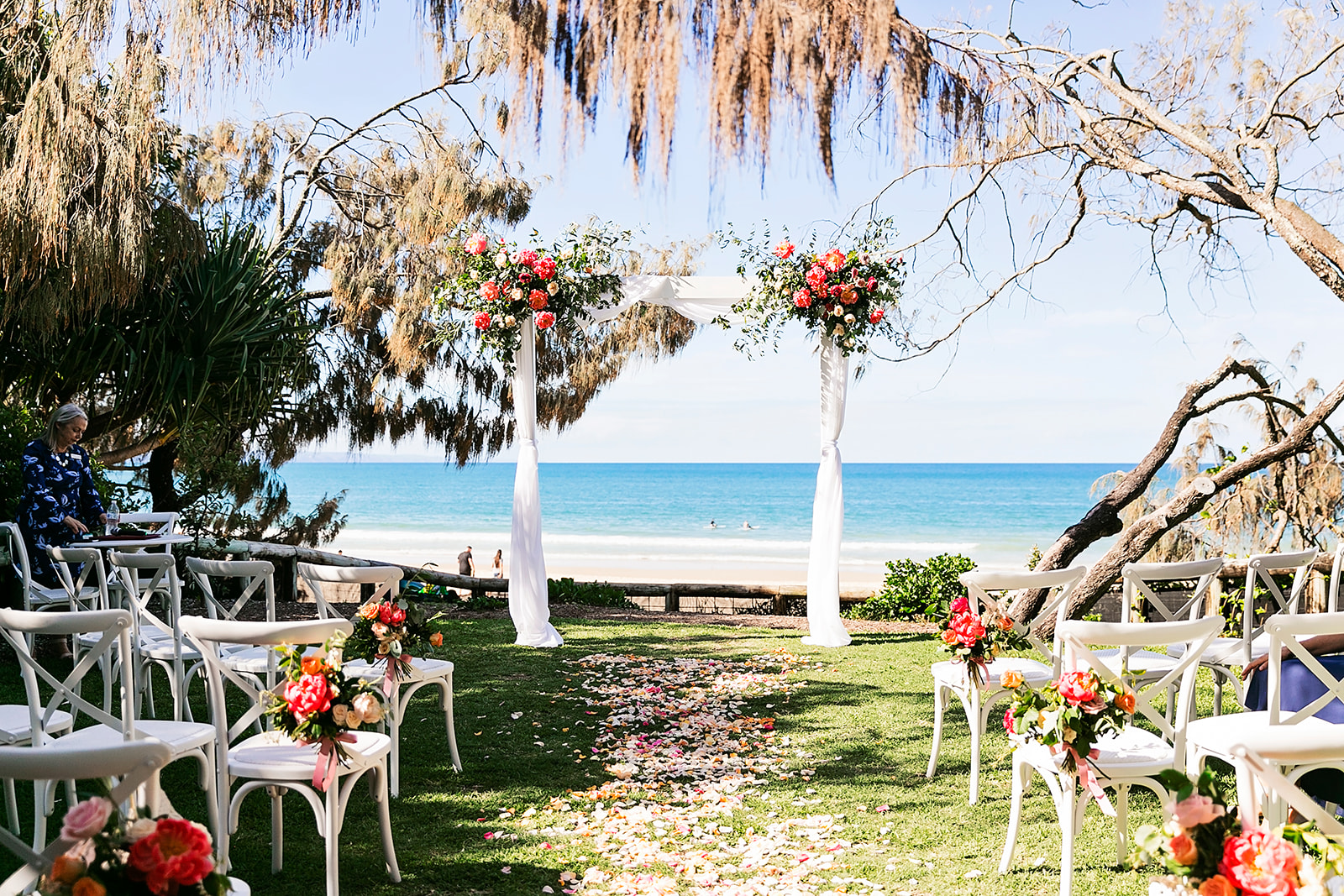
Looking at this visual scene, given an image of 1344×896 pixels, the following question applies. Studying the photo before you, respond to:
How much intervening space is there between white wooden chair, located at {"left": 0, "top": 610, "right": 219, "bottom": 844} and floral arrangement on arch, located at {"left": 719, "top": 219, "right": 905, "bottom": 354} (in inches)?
178

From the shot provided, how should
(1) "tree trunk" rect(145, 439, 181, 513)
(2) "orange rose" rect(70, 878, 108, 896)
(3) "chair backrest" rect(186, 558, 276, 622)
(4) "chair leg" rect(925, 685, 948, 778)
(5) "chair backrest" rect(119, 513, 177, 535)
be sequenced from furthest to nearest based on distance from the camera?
(1) "tree trunk" rect(145, 439, 181, 513) → (5) "chair backrest" rect(119, 513, 177, 535) → (4) "chair leg" rect(925, 685, 948, 778) → (3) "chair backrest" rect(186, 558, 276, 622) → (2) "orange rose" rect(70, 878, 108, 896)

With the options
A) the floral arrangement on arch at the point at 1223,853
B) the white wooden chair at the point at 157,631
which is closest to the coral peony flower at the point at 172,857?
the floral arrangement on arch at the point at 1223,853

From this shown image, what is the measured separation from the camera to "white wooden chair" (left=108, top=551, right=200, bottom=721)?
3416mm

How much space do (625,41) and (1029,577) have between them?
242cm

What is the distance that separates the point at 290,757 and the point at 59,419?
3.13m

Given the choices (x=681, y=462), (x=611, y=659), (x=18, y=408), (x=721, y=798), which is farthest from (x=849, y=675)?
(x=681, y=462)

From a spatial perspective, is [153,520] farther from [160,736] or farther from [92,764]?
[92,764]

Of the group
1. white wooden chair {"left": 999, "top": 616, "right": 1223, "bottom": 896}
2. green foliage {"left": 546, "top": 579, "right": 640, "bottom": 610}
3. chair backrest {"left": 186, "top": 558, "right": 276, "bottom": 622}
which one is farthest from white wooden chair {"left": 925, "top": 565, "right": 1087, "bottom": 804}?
green foliage {"left": 546, "top": 579, "right": 640, "bottom": 610}

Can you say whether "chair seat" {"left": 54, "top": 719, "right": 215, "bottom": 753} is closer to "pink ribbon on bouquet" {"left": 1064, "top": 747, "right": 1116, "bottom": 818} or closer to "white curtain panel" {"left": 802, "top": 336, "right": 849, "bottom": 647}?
"pink ribbon on bouquet" {"left": 1064, "top": 747, "right": 1116, "bottom": 818}

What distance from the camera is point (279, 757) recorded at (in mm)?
2551

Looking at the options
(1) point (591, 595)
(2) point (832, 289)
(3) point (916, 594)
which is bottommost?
(1) point (591, 595)

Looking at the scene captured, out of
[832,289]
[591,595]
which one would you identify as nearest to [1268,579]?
[832,289]

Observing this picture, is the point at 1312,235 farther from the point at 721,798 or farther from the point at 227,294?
the point at 227,294

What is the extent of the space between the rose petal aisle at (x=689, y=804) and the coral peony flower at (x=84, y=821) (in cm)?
173
